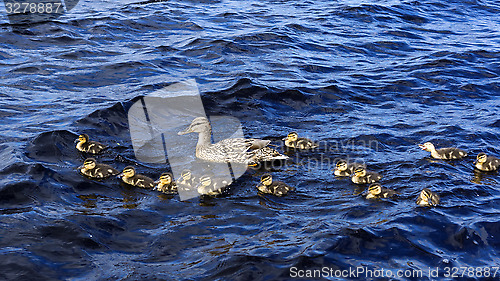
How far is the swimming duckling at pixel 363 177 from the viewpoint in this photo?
7516 millimetres

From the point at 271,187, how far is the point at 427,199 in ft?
6.37

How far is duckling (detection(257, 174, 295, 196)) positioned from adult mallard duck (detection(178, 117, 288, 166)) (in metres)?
1.00

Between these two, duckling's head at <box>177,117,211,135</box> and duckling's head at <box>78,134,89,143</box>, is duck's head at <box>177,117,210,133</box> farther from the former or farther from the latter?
duckling's head at <box>78,134,89,143</box>

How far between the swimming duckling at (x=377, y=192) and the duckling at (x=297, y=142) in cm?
169

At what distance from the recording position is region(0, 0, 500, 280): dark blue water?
19.9 ft

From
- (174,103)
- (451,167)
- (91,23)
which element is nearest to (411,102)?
(451,167)

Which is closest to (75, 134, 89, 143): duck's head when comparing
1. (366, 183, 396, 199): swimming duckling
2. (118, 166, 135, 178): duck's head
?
(118, 166, 135, 178): duck's head

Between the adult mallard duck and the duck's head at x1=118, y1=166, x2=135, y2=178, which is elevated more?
→ the duck's head at x1=118, y1=166, x2=135, y2=178

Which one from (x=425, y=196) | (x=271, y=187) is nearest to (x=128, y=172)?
(x=271, y=187)

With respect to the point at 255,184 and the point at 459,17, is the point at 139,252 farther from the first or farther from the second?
the point at 459,17

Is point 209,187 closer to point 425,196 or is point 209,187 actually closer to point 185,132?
point 185,132

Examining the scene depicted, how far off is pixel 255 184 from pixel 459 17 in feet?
37.5

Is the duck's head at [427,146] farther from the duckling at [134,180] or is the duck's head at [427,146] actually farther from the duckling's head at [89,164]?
the duckling's head at [89,164]

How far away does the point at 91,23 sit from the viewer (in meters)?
13.8
